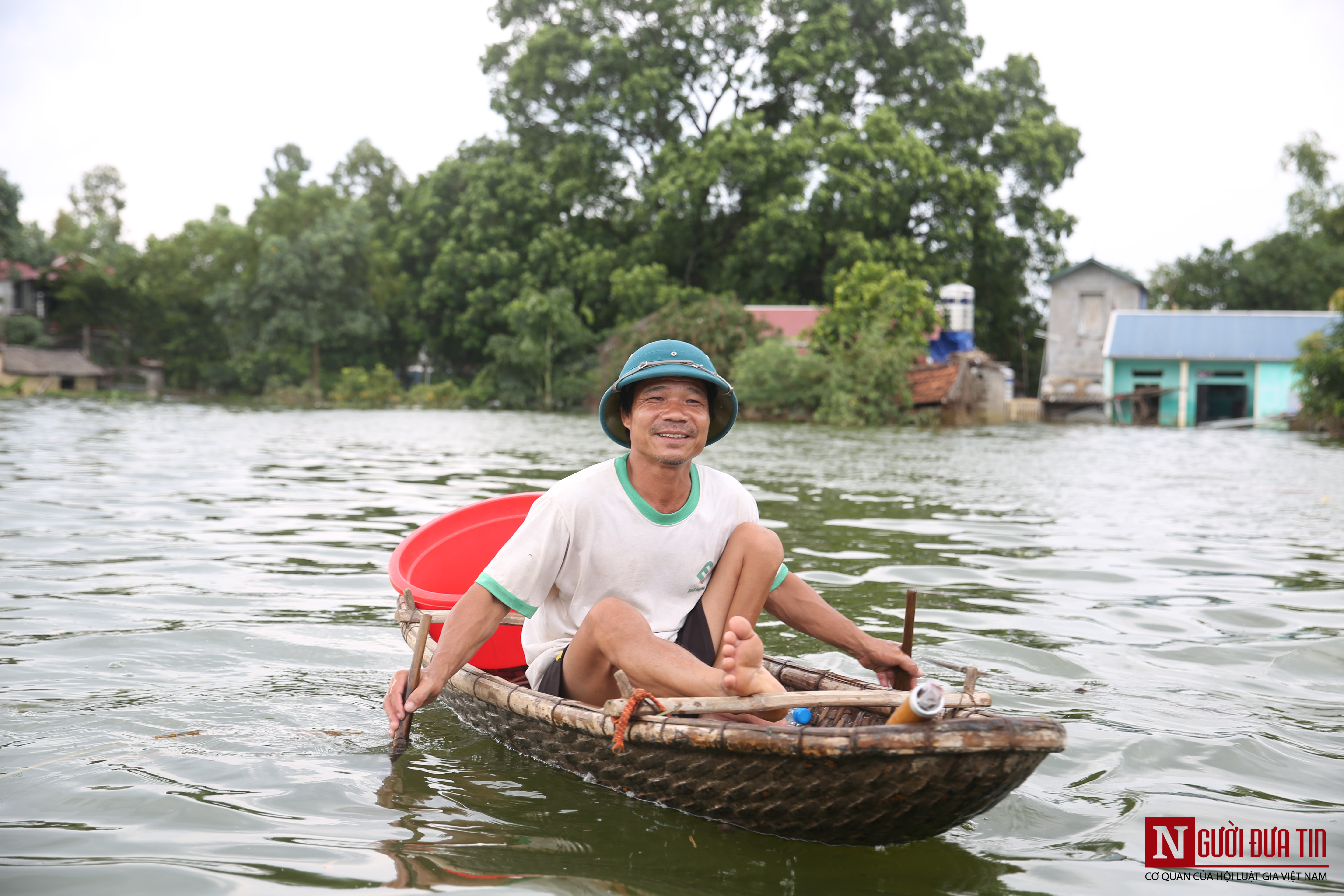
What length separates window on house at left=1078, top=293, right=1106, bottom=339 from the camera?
36.0m

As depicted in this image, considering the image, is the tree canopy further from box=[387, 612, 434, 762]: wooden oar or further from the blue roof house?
box=[387, 612, 434, 762]: wooden oar

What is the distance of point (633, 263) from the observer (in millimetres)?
35062

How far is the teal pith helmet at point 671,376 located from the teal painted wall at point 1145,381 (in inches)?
1242

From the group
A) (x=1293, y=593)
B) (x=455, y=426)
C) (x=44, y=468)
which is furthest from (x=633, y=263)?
(x=1293, y=593)

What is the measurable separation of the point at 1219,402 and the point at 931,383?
1245 centimetres

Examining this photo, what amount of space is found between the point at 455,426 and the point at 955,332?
15108mm

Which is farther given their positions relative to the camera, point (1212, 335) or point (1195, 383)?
point (1212, 335)

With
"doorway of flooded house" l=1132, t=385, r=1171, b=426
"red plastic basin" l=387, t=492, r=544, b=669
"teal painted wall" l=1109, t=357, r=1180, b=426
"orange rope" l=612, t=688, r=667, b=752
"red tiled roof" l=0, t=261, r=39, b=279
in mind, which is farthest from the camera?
"red tiled roof" l=0, t=261, r=39, b=279

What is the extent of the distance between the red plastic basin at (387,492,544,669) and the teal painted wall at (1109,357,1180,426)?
30.8 metres

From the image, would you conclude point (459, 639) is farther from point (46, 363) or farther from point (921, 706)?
point (46, 363)

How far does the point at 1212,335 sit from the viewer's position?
104ft

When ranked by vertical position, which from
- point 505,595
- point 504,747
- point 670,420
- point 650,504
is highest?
point 670,420

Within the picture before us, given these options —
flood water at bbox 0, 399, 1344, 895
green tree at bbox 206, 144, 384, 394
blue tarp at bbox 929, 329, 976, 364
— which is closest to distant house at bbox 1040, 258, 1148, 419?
blue tarp at bbox 929, 329, 976, 364

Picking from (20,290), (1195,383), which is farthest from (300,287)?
(1195,383)
